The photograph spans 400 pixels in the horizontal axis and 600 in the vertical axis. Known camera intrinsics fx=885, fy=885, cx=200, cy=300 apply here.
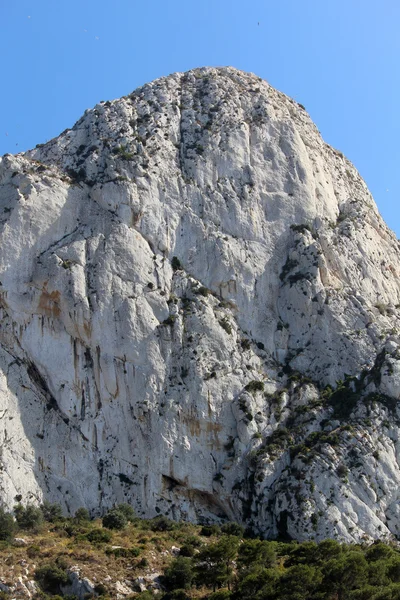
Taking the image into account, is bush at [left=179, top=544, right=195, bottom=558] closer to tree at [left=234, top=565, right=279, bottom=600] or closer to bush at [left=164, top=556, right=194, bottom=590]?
bush at [left=164, top=556, right=194, bottom=590]

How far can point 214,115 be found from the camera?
243 ft

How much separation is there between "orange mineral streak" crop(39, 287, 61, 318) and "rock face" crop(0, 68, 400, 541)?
116mm

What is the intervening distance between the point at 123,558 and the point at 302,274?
27171 mm

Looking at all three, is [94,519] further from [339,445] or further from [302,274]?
[302,274]

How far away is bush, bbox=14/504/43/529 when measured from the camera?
49528 mm

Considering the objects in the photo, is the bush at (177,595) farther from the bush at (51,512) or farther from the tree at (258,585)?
the bush at (51,512)

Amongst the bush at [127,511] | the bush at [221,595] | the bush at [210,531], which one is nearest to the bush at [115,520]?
the bush at [127,511]

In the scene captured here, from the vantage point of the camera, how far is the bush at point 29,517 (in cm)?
4953

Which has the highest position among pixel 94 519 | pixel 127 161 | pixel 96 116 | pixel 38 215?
pixel 96 116

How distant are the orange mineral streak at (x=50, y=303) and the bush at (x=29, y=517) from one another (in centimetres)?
1360

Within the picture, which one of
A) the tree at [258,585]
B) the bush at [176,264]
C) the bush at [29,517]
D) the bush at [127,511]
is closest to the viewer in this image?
the tree at [258,585]

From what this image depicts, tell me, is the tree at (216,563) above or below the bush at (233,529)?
below

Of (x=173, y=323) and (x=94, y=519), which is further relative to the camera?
(x=173, y=323)

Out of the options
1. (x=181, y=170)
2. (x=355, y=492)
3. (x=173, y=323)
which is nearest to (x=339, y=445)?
(x=355, y=492)
